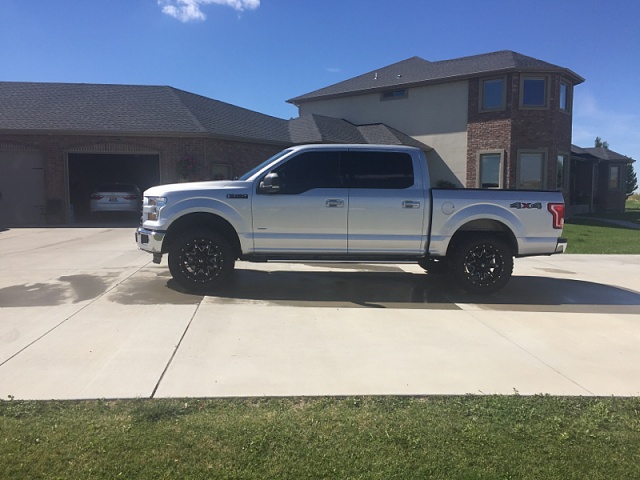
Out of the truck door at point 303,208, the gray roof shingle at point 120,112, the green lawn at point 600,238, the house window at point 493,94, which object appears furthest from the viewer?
the house window at point 493,94

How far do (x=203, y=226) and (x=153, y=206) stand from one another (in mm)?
827

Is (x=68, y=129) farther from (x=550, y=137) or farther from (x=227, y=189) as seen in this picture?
(x=550, y=137)

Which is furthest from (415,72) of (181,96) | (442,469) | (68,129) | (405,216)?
(442,469)

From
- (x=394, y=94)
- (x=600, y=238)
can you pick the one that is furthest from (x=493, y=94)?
(x=600, y=238)

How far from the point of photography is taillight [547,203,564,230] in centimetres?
766

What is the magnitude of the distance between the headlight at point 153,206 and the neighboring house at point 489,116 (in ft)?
58.4

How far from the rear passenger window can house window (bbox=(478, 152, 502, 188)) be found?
1585 cm

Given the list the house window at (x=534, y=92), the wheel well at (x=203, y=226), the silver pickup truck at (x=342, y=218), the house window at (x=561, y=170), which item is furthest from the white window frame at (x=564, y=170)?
the wheel well at (x=203, y=226)

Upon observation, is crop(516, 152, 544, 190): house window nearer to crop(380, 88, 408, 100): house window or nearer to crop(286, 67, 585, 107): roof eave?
crop(286, 67, 585, 107): roof eave

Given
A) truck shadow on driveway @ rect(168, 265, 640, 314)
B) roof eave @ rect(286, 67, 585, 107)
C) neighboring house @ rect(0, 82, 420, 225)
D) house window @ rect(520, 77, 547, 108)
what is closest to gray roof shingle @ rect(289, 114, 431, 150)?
neighboring house @ rect(0, 82, 420, 225)

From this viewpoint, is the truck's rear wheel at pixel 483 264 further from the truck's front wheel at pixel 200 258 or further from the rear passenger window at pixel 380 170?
the truck's front wheel at pixel 200 258

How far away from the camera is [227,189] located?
7523 mm

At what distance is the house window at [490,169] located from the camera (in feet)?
72.6

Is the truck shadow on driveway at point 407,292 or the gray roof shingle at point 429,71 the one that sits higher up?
the gray roof shingle at point 429,71
